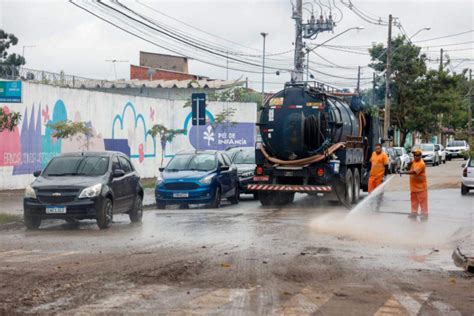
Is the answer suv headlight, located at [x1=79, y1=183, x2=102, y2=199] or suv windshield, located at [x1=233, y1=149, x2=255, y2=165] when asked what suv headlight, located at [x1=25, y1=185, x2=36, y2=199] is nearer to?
suv headlight, located at [x1=79, y1=183, x2=102, y2=199]

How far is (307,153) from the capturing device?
21594 mm

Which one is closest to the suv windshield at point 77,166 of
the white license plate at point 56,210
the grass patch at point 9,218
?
the white license plate at point 56,210

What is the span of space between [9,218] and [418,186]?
960cm

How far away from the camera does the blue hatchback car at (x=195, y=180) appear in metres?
21.1

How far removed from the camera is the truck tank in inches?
843

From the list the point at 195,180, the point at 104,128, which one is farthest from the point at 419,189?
the point at 104,128

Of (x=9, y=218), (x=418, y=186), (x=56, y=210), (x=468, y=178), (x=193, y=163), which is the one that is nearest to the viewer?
(x=56, y=210)

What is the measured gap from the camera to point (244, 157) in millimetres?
26609

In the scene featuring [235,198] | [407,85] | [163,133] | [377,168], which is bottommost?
[235,198]

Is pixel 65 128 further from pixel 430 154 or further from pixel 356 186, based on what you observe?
pixel 430 154

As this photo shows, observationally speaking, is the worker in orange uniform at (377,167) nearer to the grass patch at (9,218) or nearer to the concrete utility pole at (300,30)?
the grass patch at (9,218)

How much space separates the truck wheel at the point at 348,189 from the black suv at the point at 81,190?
Result: 737 centimetres

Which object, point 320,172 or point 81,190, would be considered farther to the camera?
point 320,172

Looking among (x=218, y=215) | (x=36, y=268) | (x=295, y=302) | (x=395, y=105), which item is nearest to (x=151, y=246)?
(x=36, y=268)
